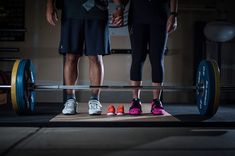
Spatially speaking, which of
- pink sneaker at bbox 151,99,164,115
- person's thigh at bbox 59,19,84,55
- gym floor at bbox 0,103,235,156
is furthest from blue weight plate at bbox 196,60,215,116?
person's thigh at bbox 59,19,84,55

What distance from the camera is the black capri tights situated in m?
2.72

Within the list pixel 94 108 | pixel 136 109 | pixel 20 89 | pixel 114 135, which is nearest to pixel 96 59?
pixel 94 108

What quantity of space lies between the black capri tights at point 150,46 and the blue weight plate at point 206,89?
29cm

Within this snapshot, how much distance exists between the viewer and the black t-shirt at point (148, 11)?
271 centimetres

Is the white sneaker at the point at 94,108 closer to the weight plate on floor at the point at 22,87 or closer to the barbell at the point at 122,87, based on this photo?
the barbell at the point at 122,87

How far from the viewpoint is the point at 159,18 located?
2725 millimetres

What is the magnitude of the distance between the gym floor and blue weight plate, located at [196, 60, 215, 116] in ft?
0.34

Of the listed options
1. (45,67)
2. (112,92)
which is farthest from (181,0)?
(45,67)

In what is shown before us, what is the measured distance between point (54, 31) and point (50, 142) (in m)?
2.55

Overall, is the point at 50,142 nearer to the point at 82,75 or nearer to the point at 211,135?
the point at 211,135

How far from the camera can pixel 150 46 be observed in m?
2.75

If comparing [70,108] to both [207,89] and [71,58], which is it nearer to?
[71,58]

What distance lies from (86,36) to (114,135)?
835 mm

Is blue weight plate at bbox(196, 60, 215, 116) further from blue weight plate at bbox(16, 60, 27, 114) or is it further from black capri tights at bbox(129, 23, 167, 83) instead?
blue weight plate at bbox(16, 60, 27, 114)
